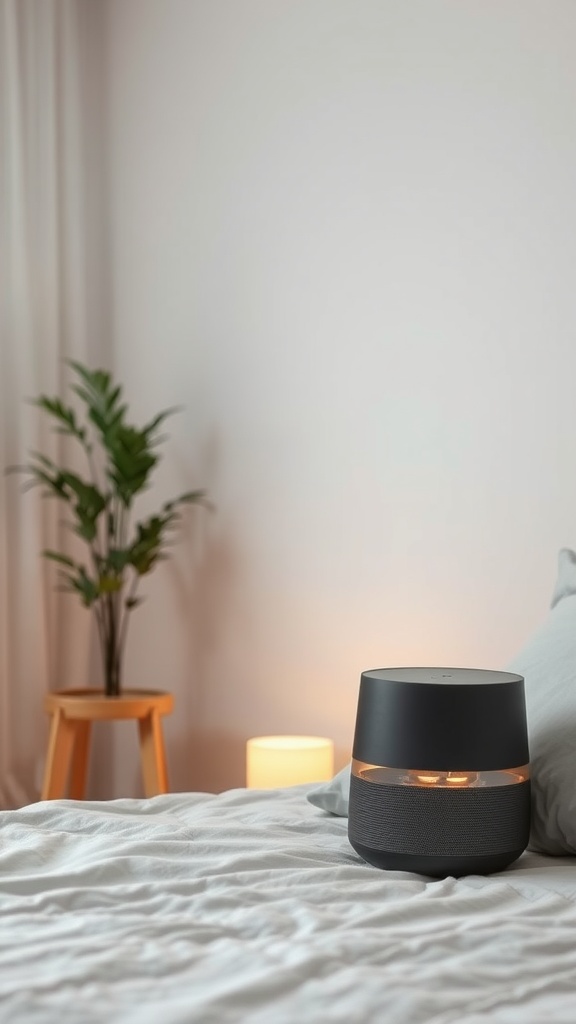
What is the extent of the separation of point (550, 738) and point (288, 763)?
3.73ft

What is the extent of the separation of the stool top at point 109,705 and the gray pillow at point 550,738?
1.27m

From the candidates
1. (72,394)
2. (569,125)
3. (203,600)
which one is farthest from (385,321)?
(72,394)

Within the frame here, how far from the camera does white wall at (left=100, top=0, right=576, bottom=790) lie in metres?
2.38

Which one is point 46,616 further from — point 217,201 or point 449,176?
point 449,176

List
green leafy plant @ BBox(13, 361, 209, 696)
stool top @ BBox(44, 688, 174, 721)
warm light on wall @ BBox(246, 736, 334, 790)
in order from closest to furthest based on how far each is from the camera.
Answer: warm light on wall @ BBox(246, 736, 334, 790), stool top @ BBox(44, 688, 174, 721), green leafy plant @ BBox(13, 361, 209, 696)

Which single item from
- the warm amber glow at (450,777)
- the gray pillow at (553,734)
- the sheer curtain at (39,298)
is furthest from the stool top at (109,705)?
the warm amber glow at (450,777)

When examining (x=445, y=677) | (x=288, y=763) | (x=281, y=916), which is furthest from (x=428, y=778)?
(x=288, y=763)

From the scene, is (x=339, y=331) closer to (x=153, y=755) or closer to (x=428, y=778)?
(x=153, y=755)

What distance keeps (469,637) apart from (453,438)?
437mm

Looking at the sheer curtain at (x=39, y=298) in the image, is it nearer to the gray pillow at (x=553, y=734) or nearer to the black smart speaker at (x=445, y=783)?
the gray pillow at (x=553, y=734)

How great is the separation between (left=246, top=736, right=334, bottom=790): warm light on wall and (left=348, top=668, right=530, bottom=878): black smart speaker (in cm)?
113

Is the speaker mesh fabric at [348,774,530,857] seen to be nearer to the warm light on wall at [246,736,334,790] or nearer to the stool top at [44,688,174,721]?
the warm light on wall at [246,736,334,790]

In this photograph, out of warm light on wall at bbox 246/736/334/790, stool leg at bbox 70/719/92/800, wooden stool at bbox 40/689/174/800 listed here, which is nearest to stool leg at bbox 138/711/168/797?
wooden stool at bbox 40/689/174/800

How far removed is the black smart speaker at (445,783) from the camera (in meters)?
1.37
